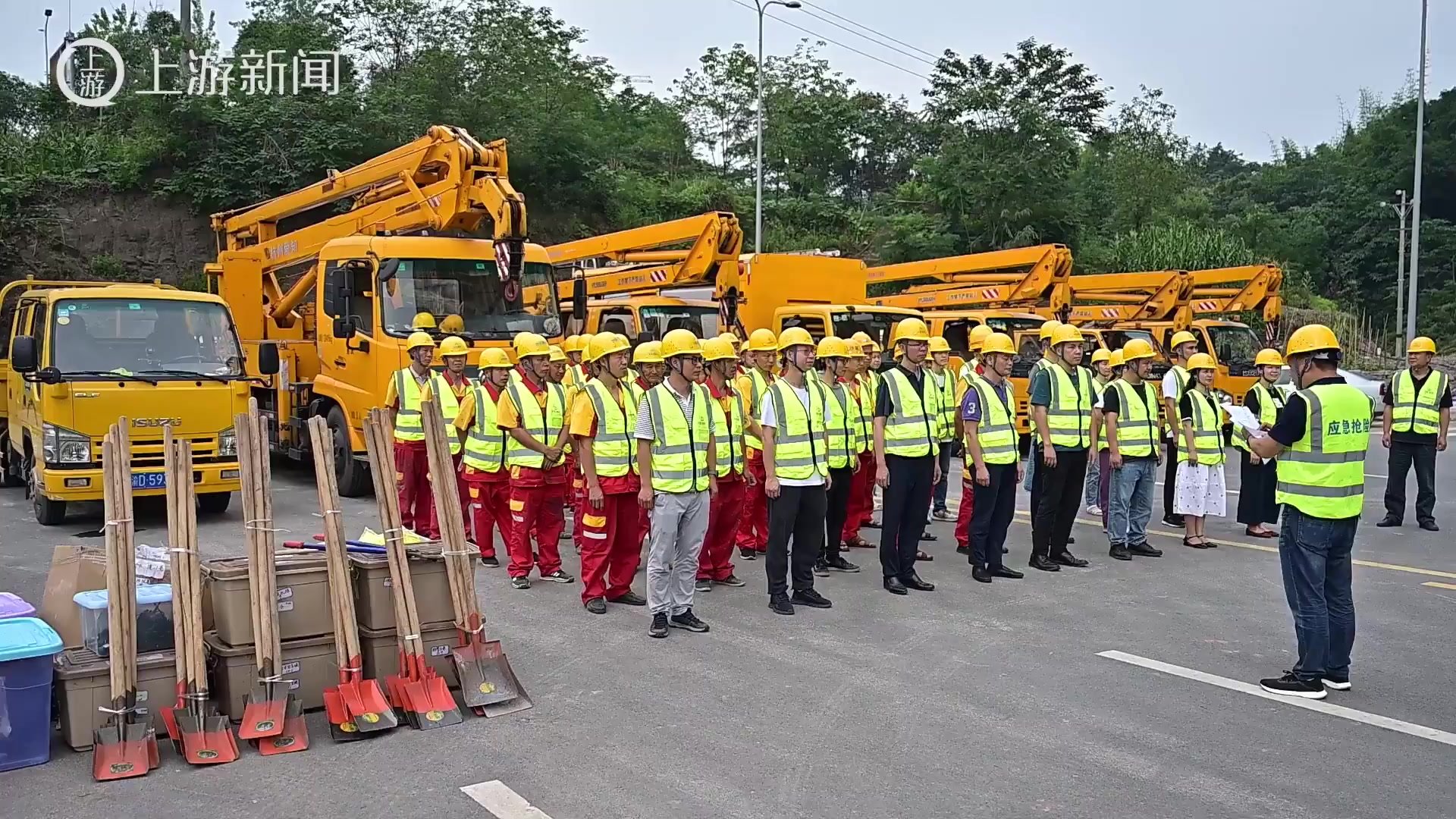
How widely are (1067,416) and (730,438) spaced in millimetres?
2715

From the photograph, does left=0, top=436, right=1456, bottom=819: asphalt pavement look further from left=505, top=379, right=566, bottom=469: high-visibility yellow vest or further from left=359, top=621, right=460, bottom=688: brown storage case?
left=505, top=379, right=566, bottom=469: high-visibility yellow vest

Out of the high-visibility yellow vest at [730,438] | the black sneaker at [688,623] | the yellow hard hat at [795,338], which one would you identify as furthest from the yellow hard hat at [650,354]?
the black sneaker at [688,623]

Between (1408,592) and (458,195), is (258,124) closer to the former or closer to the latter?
(458,195)

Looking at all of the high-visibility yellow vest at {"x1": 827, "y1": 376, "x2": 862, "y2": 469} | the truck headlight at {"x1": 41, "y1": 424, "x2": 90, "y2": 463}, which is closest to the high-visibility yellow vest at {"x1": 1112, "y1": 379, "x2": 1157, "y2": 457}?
the high-visibility yellow vest at {"x1": 827, "y1": 376, "x2": 862, "y2": 469}

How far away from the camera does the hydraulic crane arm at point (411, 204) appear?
11859 mm

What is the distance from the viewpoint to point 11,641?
470cm

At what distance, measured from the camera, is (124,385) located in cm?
1005

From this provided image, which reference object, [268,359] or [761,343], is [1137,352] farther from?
[268,359]

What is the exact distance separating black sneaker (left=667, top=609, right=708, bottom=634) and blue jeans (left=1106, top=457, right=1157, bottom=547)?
4.16 m

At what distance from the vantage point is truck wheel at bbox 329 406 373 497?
1206 centimetres

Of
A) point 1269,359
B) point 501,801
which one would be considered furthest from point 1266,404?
point 501,801

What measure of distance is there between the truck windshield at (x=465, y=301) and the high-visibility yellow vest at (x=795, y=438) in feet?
16.6

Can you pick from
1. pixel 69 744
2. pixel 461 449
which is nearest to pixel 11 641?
pixel 69 744

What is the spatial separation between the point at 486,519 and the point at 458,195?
14.9 feet
